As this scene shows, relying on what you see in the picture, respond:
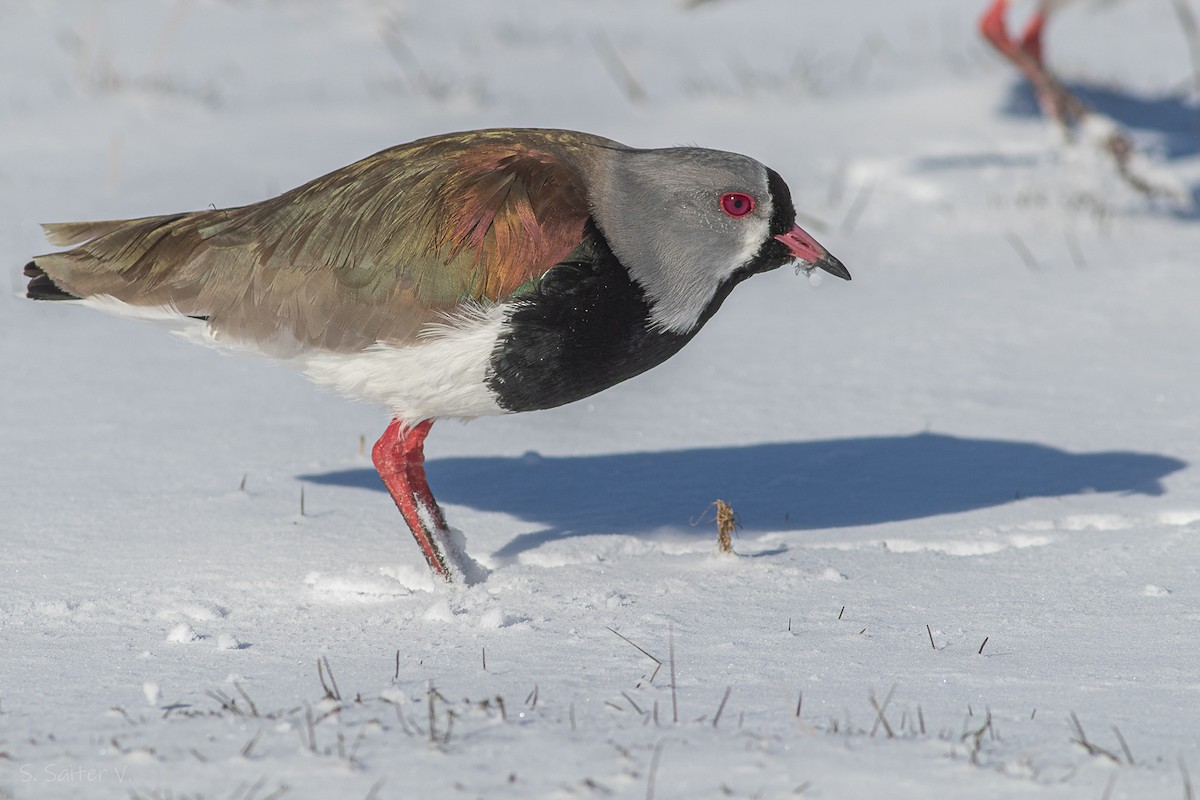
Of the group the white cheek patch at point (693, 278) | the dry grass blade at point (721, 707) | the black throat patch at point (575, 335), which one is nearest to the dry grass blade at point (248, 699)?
the dry grass blade at point (721, 707)

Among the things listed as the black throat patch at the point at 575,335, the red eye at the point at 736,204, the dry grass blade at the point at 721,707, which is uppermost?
the red eye at the point at 736,204

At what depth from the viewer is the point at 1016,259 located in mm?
7645

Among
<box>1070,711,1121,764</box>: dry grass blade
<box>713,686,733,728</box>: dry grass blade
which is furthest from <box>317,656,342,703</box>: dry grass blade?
<box>1070,711,1121,764</box>: dry grass blade

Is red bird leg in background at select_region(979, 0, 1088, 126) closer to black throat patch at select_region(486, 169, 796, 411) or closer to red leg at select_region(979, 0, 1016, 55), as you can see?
red leg at select_region(979, 0, 1016, 55)

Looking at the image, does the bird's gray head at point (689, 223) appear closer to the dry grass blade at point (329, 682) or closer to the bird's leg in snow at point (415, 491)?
the bird's leg in snow at point (415, 491)

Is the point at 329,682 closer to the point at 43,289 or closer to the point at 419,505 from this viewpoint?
the point at 419,505

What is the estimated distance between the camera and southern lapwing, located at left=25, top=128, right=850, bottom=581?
153 inches

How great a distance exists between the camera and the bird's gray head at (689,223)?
400cm

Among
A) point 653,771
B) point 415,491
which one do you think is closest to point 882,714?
point 653,771

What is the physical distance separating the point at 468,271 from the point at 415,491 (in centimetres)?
75

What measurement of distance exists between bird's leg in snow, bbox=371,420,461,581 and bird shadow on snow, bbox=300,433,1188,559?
1.51 ft

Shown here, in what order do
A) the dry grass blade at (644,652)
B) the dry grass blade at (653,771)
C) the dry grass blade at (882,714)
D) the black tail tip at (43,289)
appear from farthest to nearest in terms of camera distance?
the black tail tip at (43,289)
the dry grass blade at (644,652)
the dry grass blade at (882,714)
the dry grass blade at (653,771)

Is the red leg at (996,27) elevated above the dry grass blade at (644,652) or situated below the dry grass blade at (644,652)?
above

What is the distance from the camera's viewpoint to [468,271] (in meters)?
3.92
